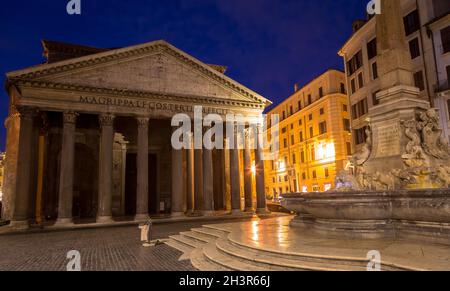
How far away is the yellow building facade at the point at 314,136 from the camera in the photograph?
116 ft

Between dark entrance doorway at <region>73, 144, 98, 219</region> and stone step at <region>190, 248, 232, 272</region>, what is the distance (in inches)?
784

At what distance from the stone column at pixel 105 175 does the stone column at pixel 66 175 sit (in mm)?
1731

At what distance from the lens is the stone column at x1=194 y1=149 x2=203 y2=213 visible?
78.4 feet

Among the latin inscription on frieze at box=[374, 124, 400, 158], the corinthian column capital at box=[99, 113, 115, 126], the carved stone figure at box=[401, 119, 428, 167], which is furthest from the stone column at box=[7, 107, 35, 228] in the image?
the carved stone figure at box=[401, 119, 428, 167]

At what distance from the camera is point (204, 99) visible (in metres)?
23.7

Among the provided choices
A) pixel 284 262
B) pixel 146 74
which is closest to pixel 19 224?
pixel 146 74

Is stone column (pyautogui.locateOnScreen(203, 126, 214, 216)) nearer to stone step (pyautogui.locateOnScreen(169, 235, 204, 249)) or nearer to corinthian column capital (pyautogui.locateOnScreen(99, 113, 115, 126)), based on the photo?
corinthian column capital (pyautogui.locateOnScreen(99, 113, 115, 126))

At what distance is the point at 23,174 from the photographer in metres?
18.4

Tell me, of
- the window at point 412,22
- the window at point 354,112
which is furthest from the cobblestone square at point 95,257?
the window at point 354,112

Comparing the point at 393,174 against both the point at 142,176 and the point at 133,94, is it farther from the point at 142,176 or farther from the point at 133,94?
the point at 133,94

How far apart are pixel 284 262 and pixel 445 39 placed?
875 inches

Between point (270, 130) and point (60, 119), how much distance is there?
121ft
